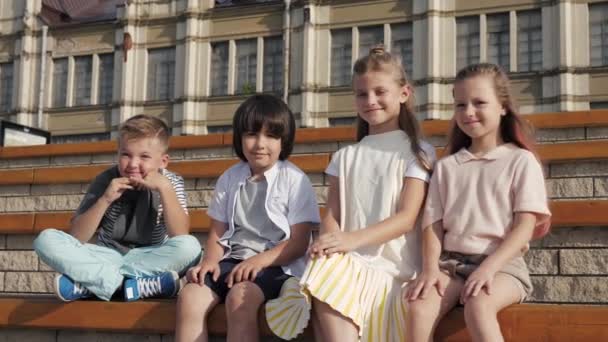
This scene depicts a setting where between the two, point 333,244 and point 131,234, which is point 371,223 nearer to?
point 333,244

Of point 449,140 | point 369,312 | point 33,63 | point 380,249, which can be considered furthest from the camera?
point 33,63

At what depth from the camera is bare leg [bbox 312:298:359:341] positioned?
2.44 m

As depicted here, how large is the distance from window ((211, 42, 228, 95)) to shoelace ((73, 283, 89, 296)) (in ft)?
72.7

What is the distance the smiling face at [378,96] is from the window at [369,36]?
20.8 metres

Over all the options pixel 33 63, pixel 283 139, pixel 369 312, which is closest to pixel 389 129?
pixel 283 139

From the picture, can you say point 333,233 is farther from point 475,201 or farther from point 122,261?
point 122,261

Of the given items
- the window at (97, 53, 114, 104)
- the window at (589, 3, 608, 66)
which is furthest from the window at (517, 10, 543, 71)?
the window at (97, 53, 114, 104)

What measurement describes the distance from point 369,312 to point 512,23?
67.7 ft

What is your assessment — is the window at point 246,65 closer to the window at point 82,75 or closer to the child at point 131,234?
the window at point 82,75

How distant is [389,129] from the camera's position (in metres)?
3.02

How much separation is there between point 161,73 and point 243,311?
80.9 feet

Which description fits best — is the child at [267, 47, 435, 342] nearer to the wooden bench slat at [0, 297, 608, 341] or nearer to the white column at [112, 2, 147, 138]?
the wooden bench slat at [0, 297, 608, 341]

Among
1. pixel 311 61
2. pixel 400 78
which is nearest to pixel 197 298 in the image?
pixel 400 78

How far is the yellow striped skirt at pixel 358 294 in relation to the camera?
8.06ft
